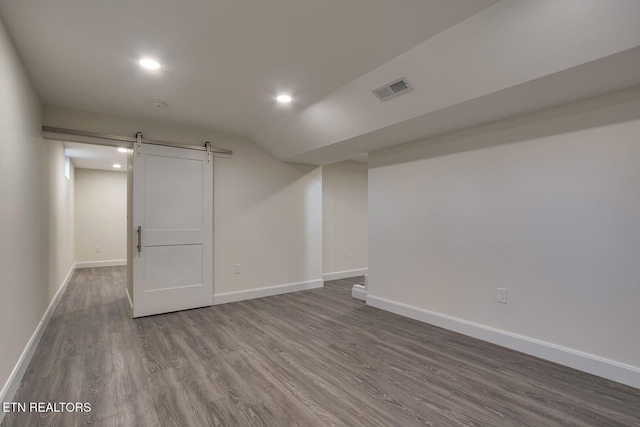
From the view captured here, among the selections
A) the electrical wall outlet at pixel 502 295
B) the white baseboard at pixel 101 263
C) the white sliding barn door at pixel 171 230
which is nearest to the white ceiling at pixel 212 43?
the white sliding barn door at pixel 171 230

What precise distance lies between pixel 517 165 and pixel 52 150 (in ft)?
17.2

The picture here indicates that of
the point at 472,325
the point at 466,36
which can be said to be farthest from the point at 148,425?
the point at 466,36

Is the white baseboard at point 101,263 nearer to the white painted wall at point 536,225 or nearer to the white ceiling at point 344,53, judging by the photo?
the white ceiling at point 344,53

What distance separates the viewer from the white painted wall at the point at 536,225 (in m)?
2.19

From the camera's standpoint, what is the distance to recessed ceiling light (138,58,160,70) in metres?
2.39

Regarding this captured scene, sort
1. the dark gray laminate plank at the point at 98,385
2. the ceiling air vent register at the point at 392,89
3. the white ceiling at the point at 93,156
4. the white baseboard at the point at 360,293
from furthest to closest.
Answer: the white ceiling at the point at 93,156
the white baseboard at the point at 360,293
the ceiling air vent register at the point at 392,89
the dark gray laminate plank at the point at 98,385

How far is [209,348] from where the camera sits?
2.80 m

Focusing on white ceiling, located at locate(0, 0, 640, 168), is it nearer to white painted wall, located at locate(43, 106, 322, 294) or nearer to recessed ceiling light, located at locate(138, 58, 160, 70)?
recessed ceiling light, located at locate(138, 58, 160, 70)

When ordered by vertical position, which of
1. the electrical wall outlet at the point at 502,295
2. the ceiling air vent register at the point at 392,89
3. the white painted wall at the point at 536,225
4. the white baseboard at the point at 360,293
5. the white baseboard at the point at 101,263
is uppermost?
the ceiling air vent register at the point at 392,89

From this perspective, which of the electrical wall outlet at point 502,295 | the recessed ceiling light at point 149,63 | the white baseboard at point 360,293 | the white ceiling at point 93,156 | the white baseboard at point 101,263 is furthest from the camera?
the white baseboard at point 101,263

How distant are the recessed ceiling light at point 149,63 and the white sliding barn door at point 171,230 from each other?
1516 millimetres

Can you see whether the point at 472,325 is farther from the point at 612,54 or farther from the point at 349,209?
the point at 349,209

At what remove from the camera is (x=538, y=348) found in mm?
2551

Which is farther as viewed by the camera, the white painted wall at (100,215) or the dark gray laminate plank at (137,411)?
the white painted wall at (100,215)
